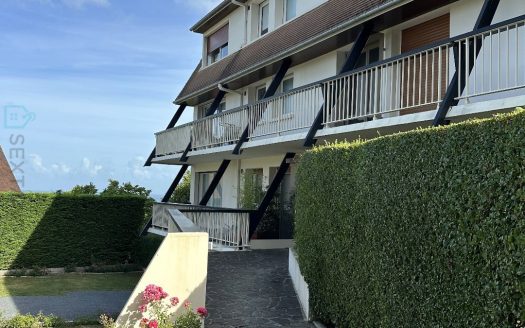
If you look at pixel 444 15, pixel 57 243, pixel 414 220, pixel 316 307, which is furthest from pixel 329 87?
pixel 57 243

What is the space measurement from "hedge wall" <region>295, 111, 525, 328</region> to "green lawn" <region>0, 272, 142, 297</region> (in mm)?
10277

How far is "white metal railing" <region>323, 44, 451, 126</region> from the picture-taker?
9.46 m

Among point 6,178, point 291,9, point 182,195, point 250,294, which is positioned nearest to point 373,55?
point 291,9

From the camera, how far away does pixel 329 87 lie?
456 inches


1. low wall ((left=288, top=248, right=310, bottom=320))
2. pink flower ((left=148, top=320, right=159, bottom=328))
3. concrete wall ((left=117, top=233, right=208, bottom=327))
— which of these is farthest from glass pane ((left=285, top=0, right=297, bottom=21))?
pink flower ((left=148, top=320, right=159, bottom=328))

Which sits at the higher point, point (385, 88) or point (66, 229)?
point (385, 88)

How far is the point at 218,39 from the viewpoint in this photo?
76.7 ft

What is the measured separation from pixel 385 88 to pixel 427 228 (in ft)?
18.7

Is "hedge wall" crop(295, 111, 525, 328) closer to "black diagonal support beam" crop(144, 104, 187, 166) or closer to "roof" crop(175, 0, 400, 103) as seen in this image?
"roof" crop(175, 0, 400, 103)

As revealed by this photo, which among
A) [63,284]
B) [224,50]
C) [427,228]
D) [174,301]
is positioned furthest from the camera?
[224,50]

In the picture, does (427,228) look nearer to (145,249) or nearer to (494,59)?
(494,59)

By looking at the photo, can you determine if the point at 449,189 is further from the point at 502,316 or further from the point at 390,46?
the point at 390,46

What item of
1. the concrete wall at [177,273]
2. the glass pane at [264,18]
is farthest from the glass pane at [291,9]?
the concrete wall at [177,273]

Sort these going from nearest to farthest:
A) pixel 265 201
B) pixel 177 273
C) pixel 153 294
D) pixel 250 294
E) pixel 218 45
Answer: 1. pixel 153 294
2. pixel 177 273
3. pixel 250 294
4. pixel 265 201
5. pixel 218 45
